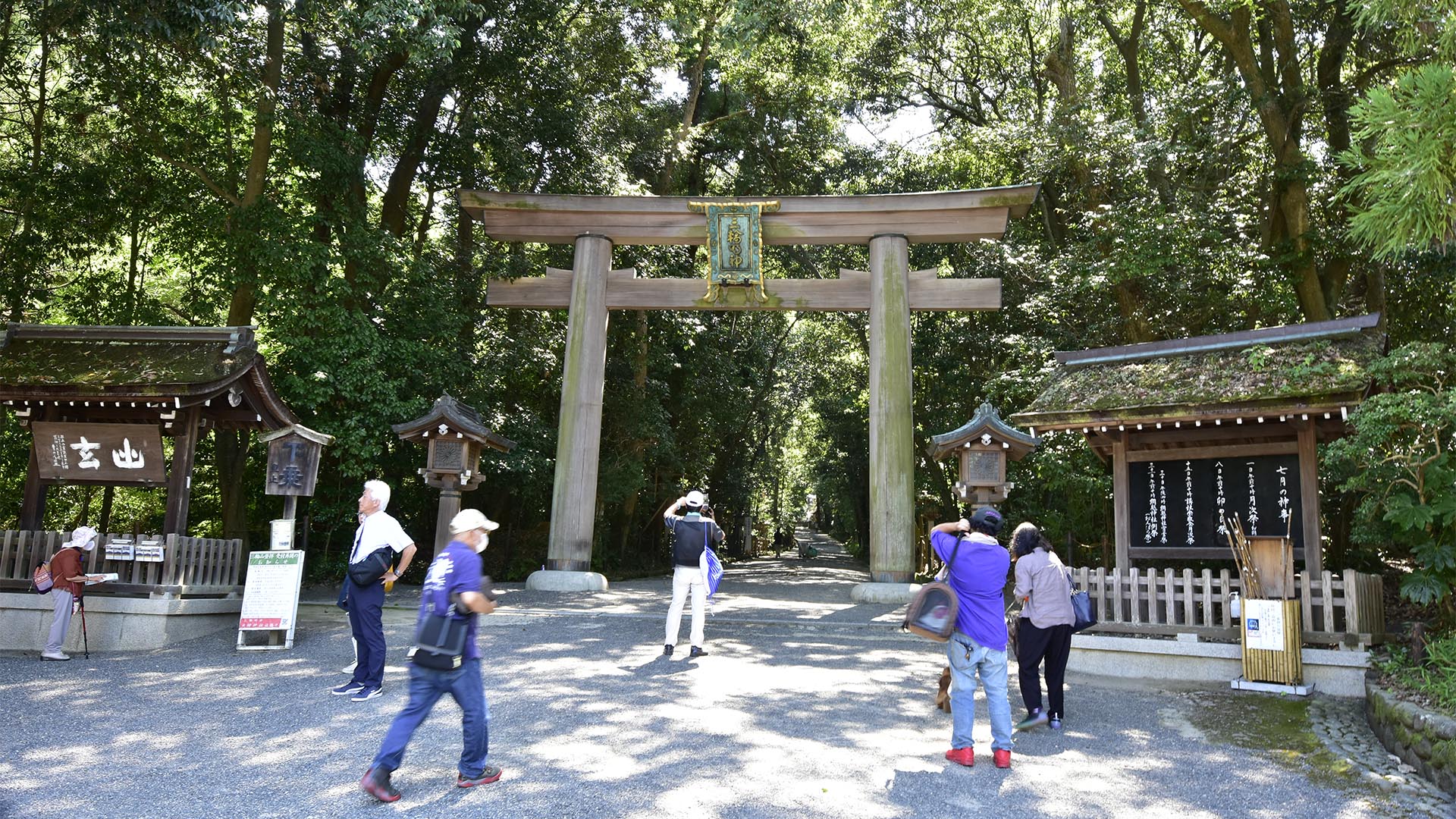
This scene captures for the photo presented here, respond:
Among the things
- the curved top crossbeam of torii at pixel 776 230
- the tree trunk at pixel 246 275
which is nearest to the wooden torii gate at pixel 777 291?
the curved top crossbeam of torii at pixel 776 230

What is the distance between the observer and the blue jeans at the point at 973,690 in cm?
510

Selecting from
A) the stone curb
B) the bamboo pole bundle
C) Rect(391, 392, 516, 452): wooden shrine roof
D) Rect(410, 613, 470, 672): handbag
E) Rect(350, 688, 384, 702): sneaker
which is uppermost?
Rect(391, 392, 516, 452): wooden shrine roof

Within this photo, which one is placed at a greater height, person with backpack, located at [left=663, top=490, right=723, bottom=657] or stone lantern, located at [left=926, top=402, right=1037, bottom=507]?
stone lantern, located at [left=926, top=402, right=1037, bottom=507]

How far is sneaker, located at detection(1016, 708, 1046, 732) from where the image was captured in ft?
19.7

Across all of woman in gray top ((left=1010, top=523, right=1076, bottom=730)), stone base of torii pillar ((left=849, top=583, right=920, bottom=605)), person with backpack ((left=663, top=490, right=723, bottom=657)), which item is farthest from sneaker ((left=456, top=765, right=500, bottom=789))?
stone base of torii pillar ((left=849, top=583, right=920, bottom=605))

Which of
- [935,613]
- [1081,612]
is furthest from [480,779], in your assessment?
[1081,612]

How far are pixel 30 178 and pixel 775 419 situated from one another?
66.1ft

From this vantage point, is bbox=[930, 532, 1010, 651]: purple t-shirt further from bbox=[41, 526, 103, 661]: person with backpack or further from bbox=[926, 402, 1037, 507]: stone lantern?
bbox=[41, 526, 103, 661]: person with backpack

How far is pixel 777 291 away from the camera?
1368 centimetres

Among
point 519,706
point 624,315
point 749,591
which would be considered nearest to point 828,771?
point 519,706

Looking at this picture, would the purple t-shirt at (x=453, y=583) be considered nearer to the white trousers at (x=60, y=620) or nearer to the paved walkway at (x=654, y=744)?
the paved walkway at (x=654, y=744)

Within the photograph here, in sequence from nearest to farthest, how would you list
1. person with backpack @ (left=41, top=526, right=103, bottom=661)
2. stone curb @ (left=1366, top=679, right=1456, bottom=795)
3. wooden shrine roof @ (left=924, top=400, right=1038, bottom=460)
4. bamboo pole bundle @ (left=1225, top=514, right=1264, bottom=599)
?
stone curb @ (left=1366, top=679, right=1456, bottom=795)
bamboo pole bundle @ (left=1225, top=514, right=1264, bottom=599)
person with backpack @ (left=41, top=526, right=103, bottom=661)
wooden shrine roof @ (left=924, top=400, right=1038, bottom=460)

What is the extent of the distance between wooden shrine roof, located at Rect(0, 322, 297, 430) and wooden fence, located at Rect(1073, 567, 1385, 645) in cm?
950

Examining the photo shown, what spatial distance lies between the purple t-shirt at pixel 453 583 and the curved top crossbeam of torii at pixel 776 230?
9.53 meters
